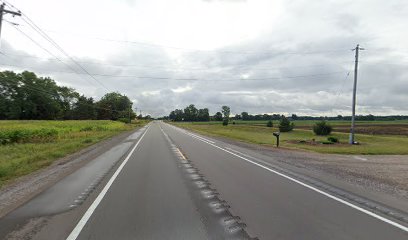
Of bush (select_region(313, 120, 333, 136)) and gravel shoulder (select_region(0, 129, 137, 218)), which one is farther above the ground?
bush (select_region(313, 120, 333, 136))

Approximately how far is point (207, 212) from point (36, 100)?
116380 millimetres

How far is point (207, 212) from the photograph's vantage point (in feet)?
23.1

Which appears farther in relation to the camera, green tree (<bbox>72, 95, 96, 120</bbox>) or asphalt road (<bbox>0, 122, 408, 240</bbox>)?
green tree (<bbox>72, 95, 96, 120</bbox>)

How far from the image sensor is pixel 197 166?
14461mm

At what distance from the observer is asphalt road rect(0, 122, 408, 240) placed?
18.8 ft

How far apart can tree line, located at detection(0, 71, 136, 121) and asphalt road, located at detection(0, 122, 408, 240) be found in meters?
104

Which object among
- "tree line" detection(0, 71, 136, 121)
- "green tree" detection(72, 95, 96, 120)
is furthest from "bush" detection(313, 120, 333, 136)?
"green tree" detection(72, 95, 96, 120)

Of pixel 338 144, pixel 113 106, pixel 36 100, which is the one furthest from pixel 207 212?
pixel 113 106

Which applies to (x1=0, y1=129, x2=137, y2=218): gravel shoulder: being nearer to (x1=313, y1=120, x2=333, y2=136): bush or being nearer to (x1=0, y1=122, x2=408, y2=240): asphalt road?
(x1=0, y1=122, x2=408, y2=240): asphalt road

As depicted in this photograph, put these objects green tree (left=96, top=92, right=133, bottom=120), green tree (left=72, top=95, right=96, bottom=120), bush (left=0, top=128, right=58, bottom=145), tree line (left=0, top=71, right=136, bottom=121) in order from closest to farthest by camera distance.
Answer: bush (left=0, top=128, right=58, bottom=145) → tree line (left=0, top=71, right=136, bottom=121) → green tree (left=72, top=95, right=96, bottom=120) → green tree (left=96, top=92, right=133, bottom=120)

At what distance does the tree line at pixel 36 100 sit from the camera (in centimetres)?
10244

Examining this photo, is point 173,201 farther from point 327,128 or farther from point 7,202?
point 327,128

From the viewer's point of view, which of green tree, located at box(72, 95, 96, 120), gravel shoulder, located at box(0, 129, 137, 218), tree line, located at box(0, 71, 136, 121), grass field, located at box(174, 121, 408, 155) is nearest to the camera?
gravel shoulder, located at box(0, 129, 137, 218)

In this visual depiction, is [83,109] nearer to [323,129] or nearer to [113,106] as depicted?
[113,106]
